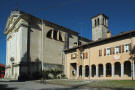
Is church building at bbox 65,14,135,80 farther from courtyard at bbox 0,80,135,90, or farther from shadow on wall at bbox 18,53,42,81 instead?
shadow on wall at bbox 18,53,42,81

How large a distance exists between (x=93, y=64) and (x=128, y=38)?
914 cm

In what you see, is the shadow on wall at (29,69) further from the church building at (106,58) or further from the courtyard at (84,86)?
the courtyard at (84,86)

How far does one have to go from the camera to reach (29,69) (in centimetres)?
3312

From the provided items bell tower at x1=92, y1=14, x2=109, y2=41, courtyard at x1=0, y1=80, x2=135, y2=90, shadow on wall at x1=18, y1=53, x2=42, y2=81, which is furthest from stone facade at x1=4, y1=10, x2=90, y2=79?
bell tower at x1=92, y1=14, x2=109, y2=41

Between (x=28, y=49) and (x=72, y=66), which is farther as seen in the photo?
(x=72, y=66)

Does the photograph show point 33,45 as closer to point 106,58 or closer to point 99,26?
point 106,58

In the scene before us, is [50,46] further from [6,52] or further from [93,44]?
[6,52]

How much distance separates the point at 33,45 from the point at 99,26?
2707 cm

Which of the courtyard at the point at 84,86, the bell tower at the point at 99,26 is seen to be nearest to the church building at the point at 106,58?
the courtyard at the point at 84,86

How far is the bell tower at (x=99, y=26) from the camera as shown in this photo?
52500 millimetres

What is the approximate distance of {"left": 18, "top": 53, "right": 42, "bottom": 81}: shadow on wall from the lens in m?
32.1

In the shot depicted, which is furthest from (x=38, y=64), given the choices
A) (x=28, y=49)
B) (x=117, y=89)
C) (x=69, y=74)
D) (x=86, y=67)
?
(x=117, y=89)

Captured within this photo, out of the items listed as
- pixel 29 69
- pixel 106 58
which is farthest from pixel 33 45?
pixel 106 58

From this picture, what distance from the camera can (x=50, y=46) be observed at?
38.7m
